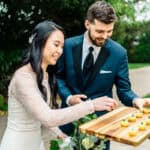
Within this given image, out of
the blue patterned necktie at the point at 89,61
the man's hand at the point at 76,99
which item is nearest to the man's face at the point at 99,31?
the blue patterned necktie at the point at 89,61

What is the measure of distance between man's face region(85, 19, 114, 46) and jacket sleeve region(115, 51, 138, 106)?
1.01 feet

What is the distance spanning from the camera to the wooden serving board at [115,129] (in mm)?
2388

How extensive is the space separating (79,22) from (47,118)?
26.6 feet

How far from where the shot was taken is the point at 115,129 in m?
2.53

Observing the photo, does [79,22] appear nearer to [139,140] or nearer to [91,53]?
[91,53]

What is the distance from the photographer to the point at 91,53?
10.8ft

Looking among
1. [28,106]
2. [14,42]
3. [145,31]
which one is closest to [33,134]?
[28,106]

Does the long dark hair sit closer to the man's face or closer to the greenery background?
the man's face

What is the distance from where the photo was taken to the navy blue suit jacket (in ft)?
10.8

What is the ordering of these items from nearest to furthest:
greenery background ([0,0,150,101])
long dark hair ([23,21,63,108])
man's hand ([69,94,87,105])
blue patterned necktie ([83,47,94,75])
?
long dark hair ([23,21,63,108]), man's hand ([69,94,87,105]), blue patterned necktie ([83,47,94,75]), greenery background ([0,0,150,101])

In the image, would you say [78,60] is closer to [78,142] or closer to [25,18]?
[78,142]

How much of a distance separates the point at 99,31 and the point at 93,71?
0.35 meters

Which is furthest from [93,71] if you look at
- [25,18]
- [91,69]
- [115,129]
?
[25,18]

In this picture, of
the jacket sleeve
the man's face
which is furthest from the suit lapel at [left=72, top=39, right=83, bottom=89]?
the jacket sleeve
